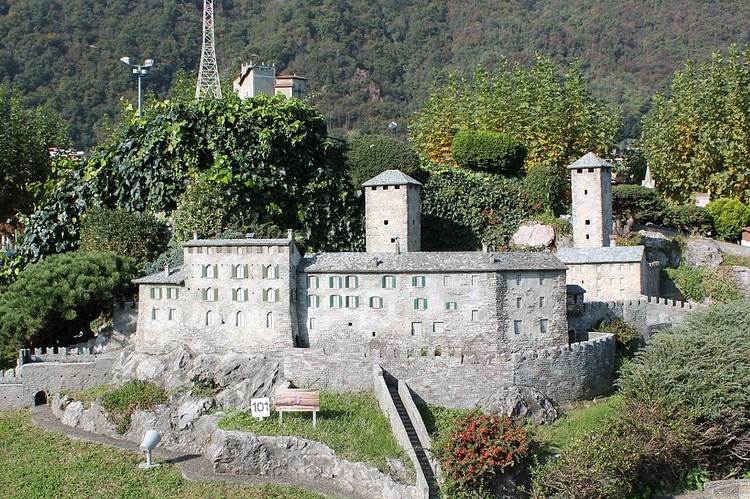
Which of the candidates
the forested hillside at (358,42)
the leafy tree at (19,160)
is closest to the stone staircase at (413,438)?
the leafy tree at (19,160)

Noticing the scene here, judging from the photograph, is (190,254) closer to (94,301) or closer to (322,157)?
(94,301)

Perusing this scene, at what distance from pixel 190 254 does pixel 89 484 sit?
13196mm

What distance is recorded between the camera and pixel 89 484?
3991 cm

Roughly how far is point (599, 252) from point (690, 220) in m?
13.2

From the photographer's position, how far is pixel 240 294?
156ft

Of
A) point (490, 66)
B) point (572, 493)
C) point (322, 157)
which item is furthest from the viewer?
point (490, 66)

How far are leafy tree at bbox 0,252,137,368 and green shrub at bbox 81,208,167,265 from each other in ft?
10.0

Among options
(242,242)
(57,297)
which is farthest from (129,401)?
(242,242)

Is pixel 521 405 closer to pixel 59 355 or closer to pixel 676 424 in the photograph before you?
pixel 676 424

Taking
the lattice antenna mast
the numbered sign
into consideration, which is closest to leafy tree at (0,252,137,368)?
the numbered sign

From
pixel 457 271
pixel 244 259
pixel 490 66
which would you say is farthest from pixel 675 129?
pixel 490 66

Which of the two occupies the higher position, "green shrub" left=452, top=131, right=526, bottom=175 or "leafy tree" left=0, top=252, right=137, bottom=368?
"green shrub" left=452, top=131, right=526, bottom=175

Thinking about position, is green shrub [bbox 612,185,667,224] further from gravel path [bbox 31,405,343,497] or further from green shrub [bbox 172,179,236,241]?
gravel path [bbox 31,405,343,497]

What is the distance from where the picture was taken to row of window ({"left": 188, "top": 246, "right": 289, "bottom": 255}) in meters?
47.2
